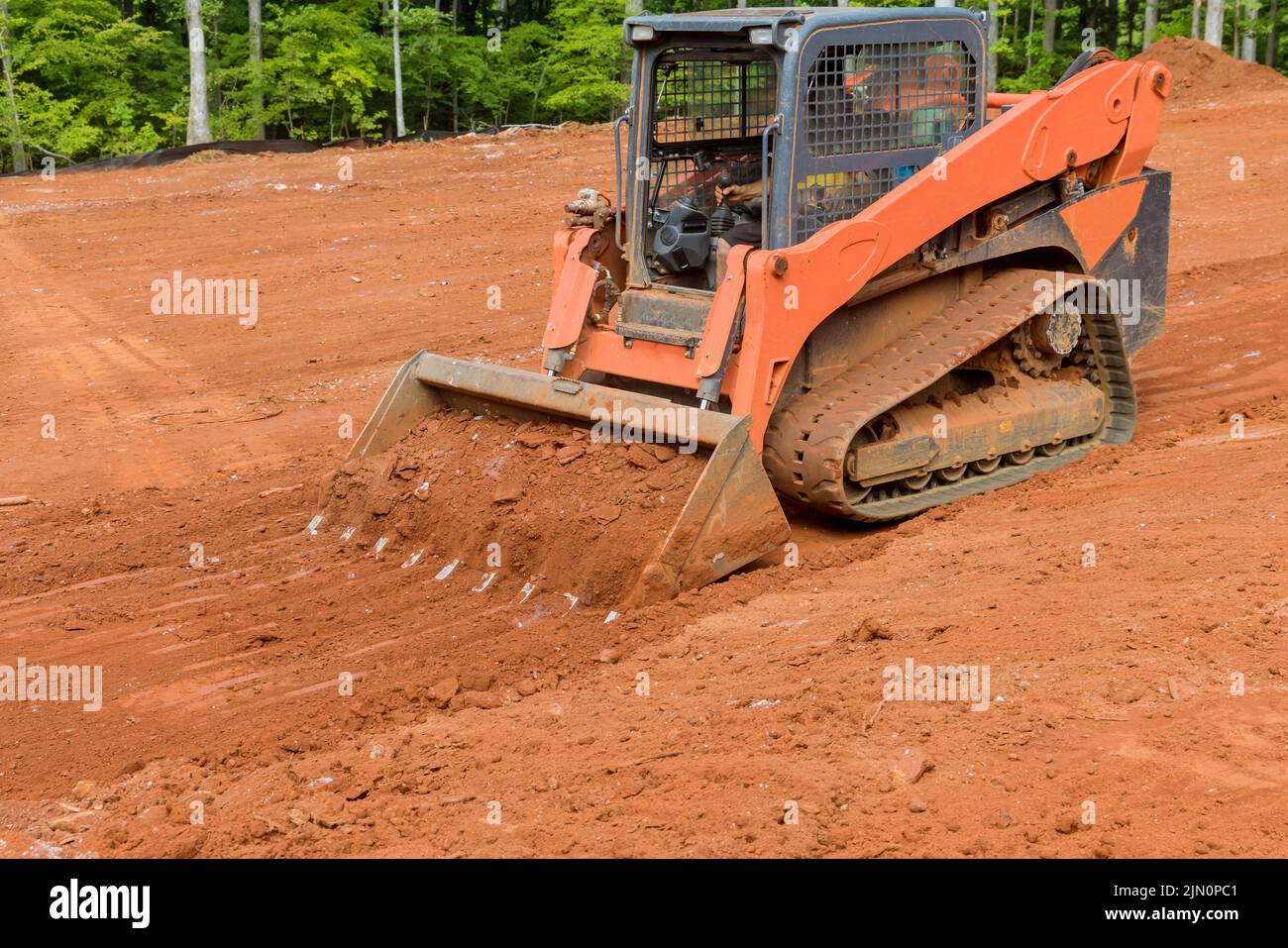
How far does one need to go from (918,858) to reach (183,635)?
12.6 ft

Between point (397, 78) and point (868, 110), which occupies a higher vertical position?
point (397, 78)

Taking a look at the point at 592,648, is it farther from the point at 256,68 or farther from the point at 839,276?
the point at 256,68

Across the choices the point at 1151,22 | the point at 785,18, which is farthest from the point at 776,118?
the point at 1151,22

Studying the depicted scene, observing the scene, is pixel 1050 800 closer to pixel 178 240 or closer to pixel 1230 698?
pixel 1230 698

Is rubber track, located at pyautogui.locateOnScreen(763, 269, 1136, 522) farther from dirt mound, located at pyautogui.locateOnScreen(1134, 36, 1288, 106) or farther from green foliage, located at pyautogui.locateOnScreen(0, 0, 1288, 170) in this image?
green foliage, located at pyautogui.locateOnScreen(0, 0, 1288, 170)

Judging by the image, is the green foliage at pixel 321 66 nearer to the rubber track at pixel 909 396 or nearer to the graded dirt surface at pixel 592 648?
the graded dirt surface at pixel 592 648

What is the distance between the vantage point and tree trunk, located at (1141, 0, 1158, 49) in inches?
1128

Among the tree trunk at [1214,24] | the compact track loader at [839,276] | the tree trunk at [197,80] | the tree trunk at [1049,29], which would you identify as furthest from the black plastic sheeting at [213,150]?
the compact track loader at [839,276]

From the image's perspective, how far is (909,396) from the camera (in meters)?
7.15

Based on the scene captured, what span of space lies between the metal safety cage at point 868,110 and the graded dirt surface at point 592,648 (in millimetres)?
1691

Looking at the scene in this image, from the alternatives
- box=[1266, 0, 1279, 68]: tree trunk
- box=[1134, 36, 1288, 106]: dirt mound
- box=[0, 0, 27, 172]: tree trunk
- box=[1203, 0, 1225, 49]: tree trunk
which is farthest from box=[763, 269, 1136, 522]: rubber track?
box=[1266, 0, 1279, 68]: tree trunk

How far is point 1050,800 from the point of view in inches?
159

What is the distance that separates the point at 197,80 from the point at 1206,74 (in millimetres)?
16485

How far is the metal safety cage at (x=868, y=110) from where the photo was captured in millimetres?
6875
